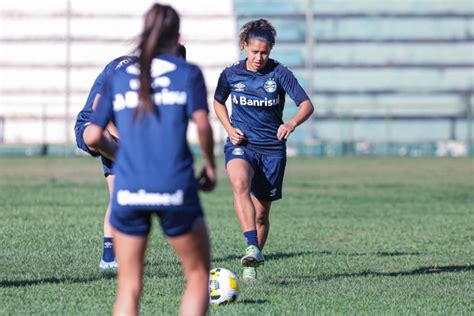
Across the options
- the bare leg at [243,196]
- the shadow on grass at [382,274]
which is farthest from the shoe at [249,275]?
the bare leg at [243,196]

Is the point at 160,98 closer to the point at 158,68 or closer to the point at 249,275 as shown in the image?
the point at 158,68

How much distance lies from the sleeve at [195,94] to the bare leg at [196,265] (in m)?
0.55

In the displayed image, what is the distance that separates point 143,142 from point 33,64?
142 feet

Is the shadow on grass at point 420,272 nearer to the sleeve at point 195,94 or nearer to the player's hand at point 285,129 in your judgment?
the player's hand at point 285,129

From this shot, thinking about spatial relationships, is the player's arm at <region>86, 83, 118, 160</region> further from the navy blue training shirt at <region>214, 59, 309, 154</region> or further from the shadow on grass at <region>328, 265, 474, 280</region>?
the shadow on grass at <region>328, 265, 474, 280</region>

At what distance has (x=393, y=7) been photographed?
47125 mm

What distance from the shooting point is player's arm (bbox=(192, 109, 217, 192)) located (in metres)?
5.68

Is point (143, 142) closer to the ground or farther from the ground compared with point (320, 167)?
farther from the ground

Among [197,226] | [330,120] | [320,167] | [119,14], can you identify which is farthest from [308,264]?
[119,14]

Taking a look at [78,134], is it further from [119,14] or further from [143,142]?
[119,14]

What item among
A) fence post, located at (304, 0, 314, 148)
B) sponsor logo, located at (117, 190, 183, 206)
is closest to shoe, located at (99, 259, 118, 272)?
sponsor logo, located at (117, 190, 183, 206)

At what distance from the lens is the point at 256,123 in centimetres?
987

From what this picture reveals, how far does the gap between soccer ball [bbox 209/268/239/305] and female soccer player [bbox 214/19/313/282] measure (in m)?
1.33

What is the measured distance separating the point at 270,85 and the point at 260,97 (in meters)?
0.13
